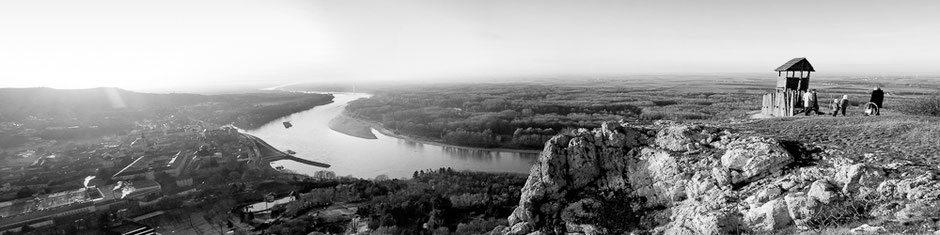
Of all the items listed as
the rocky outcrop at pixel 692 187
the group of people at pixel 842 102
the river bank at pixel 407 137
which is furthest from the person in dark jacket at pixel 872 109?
the river bank at pixel 407 137

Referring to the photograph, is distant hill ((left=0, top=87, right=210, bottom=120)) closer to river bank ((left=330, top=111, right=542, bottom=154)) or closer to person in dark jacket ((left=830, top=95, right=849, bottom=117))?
river bank ((left=330, top=111, right=542, bottom=154))

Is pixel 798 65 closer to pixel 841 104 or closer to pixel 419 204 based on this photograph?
pixel 841 104

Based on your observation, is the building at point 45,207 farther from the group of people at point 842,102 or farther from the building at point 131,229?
the group of people at point 842,102

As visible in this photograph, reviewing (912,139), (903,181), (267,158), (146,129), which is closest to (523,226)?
(903,181)

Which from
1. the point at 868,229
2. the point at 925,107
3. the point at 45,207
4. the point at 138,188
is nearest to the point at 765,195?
the point at 868,229

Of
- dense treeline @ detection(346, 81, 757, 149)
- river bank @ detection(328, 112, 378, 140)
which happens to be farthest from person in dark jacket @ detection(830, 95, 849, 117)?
river bank @ detection(328, 112, 378, 140)

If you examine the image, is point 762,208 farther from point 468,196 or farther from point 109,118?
point 109,118
